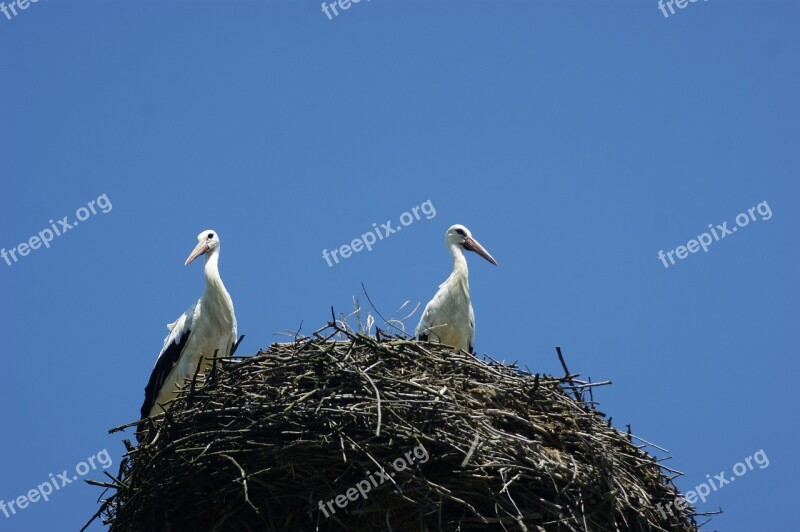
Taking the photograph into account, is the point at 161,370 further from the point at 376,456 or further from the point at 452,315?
the point at 376,456

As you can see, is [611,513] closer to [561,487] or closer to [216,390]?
[561,487]

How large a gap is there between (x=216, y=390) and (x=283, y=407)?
475 mm

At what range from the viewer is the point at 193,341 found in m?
7.93

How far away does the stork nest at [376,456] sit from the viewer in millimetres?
5355

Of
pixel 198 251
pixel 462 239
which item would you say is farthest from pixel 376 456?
pixel 462 239

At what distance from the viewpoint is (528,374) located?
6.16 m

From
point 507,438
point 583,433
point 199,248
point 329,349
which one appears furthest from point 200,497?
point 199,248

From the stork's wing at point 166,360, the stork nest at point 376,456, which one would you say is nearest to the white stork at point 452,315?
the stork's wing at point 166,360

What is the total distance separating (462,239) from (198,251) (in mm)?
2035
